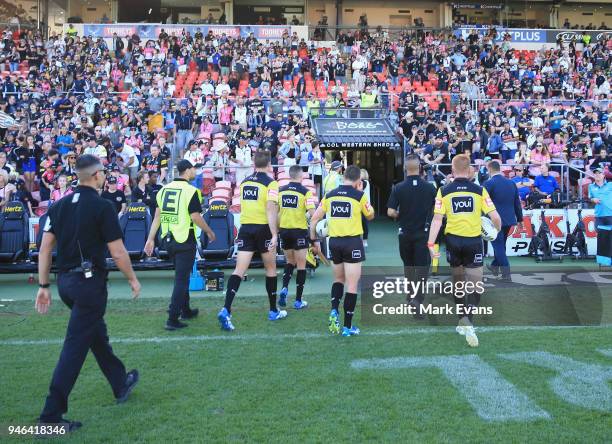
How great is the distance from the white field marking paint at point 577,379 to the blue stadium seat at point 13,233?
836 centimetres

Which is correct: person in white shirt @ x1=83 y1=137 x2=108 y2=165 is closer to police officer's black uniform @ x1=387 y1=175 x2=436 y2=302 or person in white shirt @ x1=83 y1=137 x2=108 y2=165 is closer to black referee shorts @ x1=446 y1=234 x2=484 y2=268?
police officer's black uniform @ x1=387 y1=175 x2=436 y2=302

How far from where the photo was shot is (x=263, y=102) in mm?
21047

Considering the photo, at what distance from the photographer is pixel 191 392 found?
5.57 meters

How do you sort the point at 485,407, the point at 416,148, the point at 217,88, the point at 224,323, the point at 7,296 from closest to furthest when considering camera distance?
the point at 485,407 → the point at 224,323 → the point at 7,296 → the point at 416,148 → the point at 217,88

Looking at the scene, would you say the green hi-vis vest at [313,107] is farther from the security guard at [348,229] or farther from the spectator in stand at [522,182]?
the security guard at [348,229]

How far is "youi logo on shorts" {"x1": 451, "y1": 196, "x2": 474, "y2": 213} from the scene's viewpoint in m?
7.20

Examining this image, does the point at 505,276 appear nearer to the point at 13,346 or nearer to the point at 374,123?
the point at 13,346

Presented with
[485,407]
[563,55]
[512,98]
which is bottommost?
[485,407]

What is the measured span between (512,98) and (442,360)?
18939 mm

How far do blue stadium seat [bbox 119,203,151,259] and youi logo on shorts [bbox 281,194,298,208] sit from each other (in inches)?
157

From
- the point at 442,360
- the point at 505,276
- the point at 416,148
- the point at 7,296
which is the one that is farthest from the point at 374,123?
the point at 442,360

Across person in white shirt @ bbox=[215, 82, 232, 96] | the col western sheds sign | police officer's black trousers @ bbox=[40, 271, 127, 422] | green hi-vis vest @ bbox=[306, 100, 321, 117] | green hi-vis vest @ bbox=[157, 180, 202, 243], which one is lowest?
police officer's black trousers @ bbox=[40, 271, 127, 422]

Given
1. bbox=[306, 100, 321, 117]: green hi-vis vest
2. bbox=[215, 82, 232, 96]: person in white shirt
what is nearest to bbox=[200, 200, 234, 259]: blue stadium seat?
bbox=[306, 100, 321, 117]: green hi-vis vest

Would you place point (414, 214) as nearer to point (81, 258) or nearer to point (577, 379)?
point (577, 379)
